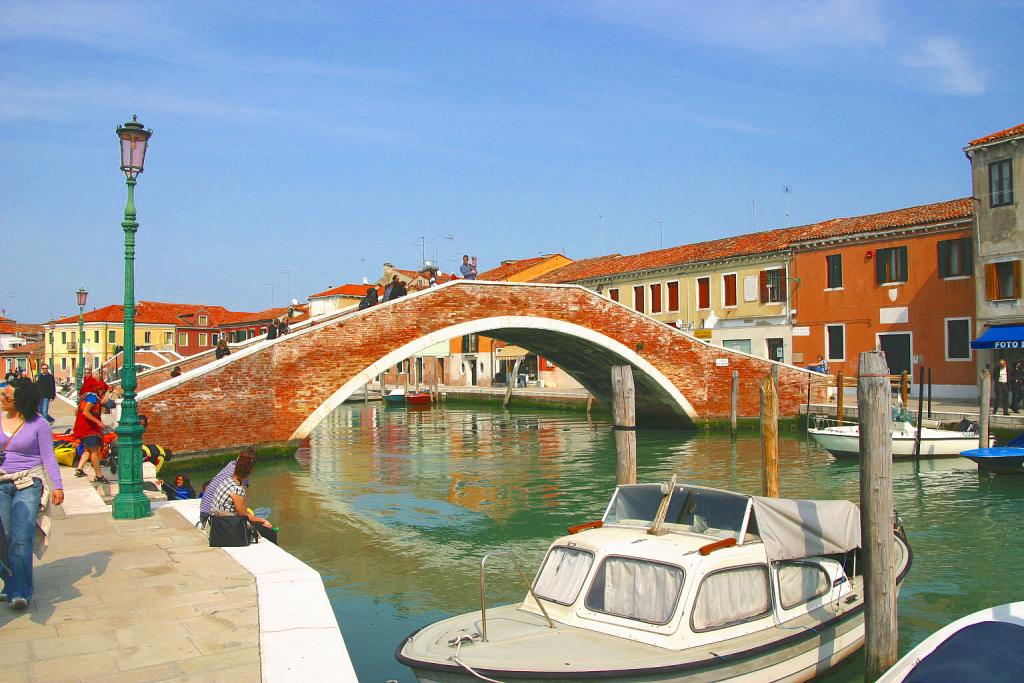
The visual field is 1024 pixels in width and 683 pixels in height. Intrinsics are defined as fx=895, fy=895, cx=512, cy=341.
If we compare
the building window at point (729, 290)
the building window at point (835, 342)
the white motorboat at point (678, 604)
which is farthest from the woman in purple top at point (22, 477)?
the building window at point (729, 290)

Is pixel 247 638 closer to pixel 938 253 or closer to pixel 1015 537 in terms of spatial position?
pixel 1015 537

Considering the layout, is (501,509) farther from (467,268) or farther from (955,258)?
(955,258)

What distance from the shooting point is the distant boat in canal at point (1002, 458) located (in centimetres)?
1219

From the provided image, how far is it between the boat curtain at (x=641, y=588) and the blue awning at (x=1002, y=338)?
14.9m

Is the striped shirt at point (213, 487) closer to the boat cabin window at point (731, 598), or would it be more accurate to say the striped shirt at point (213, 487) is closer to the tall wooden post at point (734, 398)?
the boat cabin window at point (731, 598)

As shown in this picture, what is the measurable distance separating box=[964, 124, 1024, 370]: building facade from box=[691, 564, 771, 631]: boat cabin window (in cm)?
1433

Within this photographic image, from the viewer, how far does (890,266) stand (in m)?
20.7

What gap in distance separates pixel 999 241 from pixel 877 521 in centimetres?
1487

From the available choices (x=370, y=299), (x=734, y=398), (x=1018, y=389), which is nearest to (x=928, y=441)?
(x=1018, y=389)

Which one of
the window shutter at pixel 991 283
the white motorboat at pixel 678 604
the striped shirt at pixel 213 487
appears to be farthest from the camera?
A: the window shutter at pixel 991 283

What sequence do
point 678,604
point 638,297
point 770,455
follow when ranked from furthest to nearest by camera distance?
point 638,297
point 770,455
point 678,604

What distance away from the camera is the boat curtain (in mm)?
4699

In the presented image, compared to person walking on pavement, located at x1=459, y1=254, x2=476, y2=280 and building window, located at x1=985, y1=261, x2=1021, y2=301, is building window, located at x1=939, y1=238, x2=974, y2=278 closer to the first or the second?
building window, located at x1=985, y1=261, x2=1021, y2=301

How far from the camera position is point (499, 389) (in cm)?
3231
